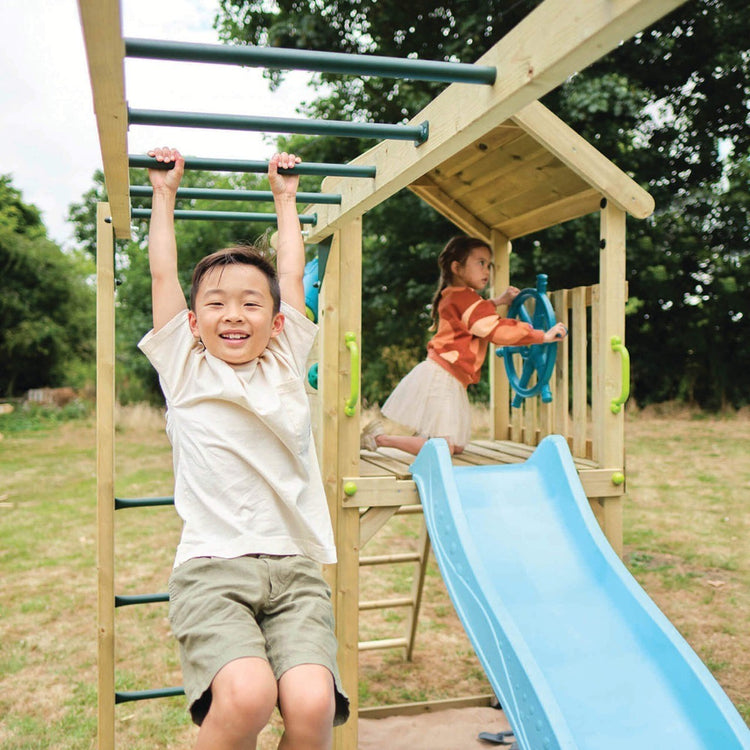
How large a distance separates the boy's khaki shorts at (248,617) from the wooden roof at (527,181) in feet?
7.34

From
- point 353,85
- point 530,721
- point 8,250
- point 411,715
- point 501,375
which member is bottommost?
point 411,715

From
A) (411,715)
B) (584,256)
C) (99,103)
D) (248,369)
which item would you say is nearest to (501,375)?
(411,715)

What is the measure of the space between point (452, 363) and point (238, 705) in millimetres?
2725

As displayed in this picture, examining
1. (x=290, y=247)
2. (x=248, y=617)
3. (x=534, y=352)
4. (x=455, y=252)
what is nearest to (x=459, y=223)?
(x=455, y=252)

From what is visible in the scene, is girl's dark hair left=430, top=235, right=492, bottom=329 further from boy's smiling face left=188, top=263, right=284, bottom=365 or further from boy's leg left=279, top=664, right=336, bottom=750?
boy's leg left=279, top=664, right=336, bottom=750

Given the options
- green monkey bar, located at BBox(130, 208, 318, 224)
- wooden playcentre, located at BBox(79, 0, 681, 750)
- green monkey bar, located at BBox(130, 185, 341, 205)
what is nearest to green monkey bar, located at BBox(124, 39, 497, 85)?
wooden playcentre, located at BBox(79, 0, 681, 750)

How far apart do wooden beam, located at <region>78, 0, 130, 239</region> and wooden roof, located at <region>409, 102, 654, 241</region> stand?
6.71 feet

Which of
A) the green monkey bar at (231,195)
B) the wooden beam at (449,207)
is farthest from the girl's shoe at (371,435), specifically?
the green monkey bar at (231,195)

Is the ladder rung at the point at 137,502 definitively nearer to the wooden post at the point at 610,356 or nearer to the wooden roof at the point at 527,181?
the wooden post at the point at 610,356

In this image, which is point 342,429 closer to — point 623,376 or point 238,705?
point 623,376

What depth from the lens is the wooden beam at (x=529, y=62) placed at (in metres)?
1.23

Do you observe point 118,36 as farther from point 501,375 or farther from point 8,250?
point 8,250

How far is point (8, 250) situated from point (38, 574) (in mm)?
16371

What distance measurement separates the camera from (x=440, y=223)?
13.0m
